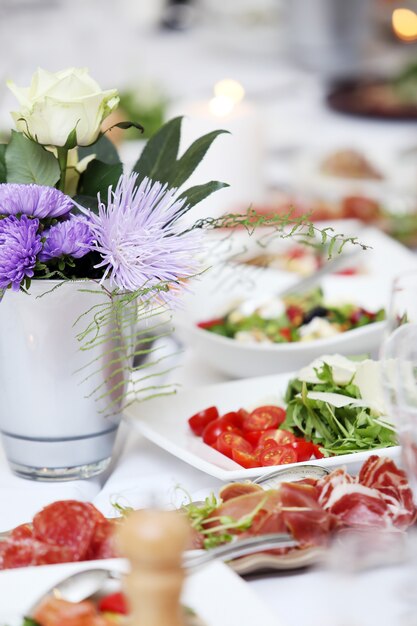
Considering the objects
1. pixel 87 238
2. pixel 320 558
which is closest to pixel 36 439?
pixel 87 238

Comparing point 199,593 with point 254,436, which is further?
point 254,436

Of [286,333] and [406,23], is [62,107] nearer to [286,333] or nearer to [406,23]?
[286,333]

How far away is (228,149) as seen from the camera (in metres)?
1.85

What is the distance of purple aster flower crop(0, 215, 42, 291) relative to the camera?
2.59 ft

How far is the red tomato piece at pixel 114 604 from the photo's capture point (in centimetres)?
58

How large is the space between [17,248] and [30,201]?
1.5 inches

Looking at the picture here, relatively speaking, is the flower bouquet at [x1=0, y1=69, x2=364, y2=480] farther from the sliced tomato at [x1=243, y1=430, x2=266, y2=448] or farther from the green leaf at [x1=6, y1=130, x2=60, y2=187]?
the sliced tomato at [x1=243, y1=430, x2=266, y2=448]

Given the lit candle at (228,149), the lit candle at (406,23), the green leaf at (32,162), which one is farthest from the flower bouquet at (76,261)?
the lit candle at (406,23)

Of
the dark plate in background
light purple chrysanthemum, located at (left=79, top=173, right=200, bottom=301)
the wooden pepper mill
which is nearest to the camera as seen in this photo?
the wooden pepper mill

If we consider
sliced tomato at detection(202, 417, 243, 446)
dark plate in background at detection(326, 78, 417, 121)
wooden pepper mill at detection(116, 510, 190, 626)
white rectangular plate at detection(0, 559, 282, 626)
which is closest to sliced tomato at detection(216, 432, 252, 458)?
sliced tomato at detection(202, 417, 243, 446)

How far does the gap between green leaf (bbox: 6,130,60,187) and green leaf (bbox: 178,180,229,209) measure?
4.4 inches

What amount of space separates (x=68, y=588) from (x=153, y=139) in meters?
0.45

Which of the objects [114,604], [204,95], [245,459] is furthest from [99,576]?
[204,95]

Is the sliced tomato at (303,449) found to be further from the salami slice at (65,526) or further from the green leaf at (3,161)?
the green leaf at (3,161)
